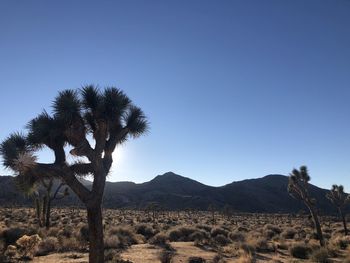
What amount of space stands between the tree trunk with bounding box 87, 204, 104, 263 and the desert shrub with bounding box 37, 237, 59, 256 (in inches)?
207

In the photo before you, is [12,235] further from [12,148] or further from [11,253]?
[12,148]

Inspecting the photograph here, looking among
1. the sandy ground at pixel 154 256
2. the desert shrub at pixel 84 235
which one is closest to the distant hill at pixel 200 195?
the desert shrub at pixel 84 235

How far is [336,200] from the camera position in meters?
36.8

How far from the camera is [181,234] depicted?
24578 millimetres

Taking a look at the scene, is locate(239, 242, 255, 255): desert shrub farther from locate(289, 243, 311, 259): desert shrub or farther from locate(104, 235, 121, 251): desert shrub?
locate(104, 235, 121, 251): desert shrub

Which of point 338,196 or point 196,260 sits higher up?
point 338,196

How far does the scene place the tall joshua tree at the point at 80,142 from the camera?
13344 mm

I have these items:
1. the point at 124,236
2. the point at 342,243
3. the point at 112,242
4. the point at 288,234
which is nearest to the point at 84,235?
the point at 124,236

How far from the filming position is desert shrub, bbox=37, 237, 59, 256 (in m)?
17.2

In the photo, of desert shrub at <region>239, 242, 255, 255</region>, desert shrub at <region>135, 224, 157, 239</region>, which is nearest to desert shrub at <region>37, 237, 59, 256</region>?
desert shrub at <region>135, 224, 157, 239</region>

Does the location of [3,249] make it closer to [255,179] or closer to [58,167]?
[58,167]

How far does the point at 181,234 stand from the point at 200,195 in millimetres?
79138

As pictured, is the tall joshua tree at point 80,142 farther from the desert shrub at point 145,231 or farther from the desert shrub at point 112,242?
the desert shrub at point 145,231

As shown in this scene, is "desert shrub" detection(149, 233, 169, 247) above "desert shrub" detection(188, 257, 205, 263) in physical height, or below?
above
